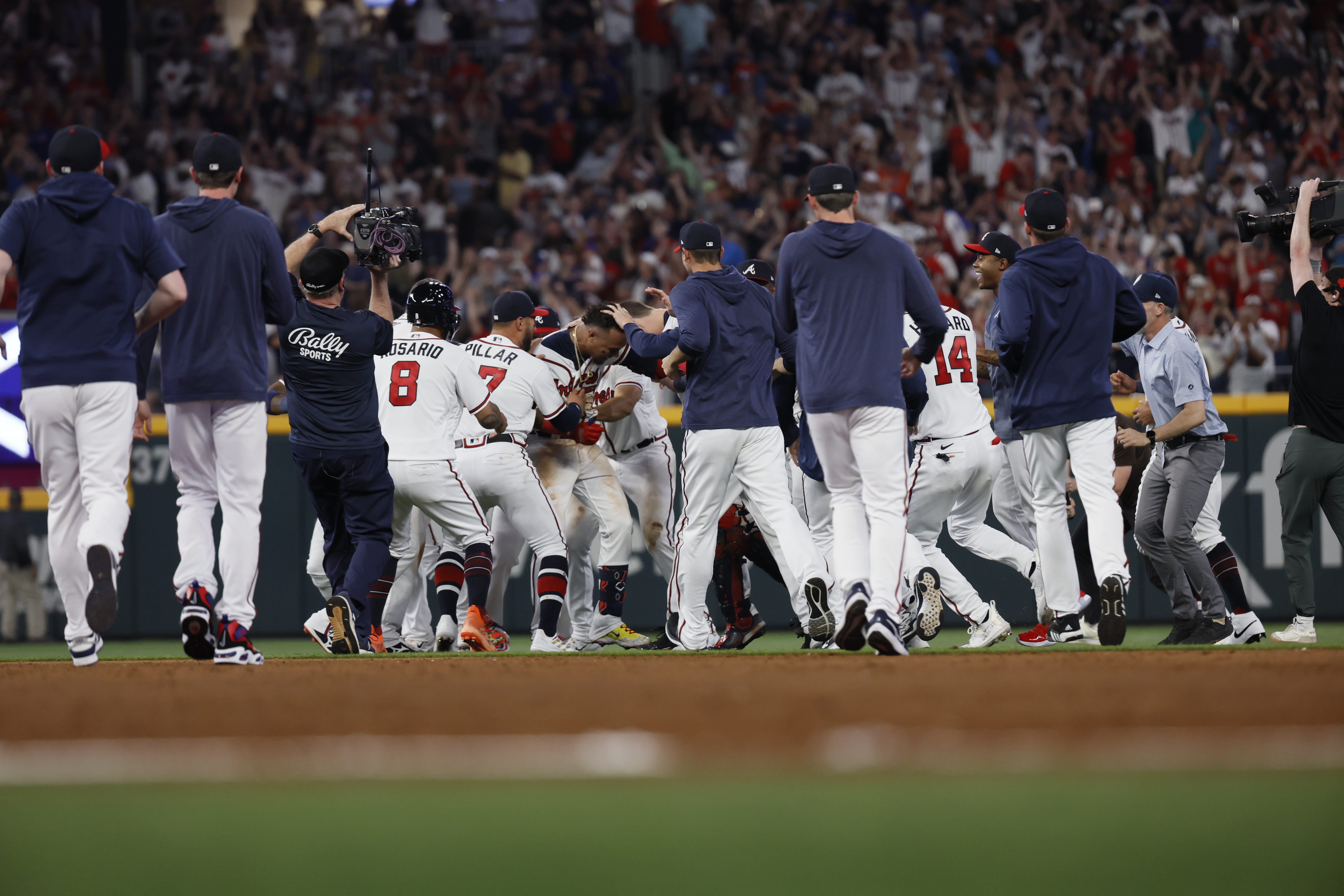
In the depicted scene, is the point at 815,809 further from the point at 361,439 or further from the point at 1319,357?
the point at 1319,357

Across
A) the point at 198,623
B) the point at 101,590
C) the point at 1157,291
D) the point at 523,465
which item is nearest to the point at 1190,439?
the point at 1157,291

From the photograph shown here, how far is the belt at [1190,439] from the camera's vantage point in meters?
9.14

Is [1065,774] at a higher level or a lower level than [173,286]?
lower

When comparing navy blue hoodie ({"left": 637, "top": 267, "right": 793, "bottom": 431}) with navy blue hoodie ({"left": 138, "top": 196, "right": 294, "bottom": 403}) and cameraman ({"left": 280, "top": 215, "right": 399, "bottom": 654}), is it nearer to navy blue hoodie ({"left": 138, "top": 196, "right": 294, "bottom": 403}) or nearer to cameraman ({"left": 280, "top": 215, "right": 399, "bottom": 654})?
cameraman ({"left": 280, "top": 215, "right": 399, "bottom": 654})

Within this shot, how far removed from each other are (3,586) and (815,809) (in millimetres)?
11411

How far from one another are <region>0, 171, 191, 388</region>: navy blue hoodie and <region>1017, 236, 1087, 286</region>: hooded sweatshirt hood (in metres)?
4.49

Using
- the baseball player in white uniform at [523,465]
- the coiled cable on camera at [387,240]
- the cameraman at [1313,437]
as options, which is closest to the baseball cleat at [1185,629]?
the cameraman at [1313,437]

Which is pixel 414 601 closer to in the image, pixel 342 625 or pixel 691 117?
pixel 342 625

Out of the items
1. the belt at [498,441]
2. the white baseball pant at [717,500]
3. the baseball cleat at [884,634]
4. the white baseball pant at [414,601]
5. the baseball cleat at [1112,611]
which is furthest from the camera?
the white baseball pant at [414,601]

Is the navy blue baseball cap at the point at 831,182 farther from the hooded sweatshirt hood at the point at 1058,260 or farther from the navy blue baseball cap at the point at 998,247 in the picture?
the navy blue baseball cap at the point at 998,247

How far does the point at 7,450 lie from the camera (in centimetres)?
1357

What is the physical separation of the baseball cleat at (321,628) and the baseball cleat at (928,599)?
3518 millimetres

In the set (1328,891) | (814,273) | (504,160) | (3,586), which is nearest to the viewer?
(1328,891)

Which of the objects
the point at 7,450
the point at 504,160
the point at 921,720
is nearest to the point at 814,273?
the point at 921,720
